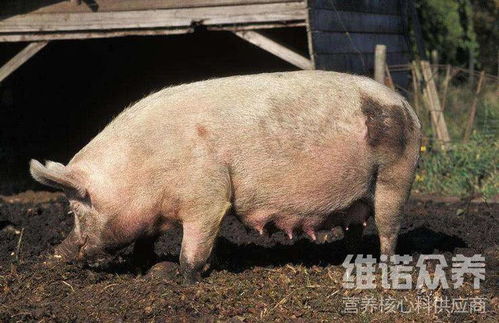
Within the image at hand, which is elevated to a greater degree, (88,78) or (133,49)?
(133,49)

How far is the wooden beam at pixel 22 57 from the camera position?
9.23 metres

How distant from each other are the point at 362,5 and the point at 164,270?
6026mm

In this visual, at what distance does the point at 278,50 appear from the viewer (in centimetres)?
830

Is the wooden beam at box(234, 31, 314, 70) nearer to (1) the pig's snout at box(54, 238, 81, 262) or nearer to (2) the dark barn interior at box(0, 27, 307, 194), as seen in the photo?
(2) the dark barn interior at box(0, 27, 307, 194)

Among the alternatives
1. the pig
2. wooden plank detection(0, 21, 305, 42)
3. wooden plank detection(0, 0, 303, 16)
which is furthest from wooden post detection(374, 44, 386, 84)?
the pig

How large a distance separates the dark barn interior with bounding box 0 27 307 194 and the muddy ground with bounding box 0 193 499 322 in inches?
214

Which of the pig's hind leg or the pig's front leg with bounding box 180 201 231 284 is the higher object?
the pig's front leg with bounding box 180 201 231 284

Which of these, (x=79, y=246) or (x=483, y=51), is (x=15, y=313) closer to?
(x=79, y=246)

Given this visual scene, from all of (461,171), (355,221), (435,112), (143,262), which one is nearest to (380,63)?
(435,112)

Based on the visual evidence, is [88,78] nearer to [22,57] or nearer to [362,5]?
[22,57]

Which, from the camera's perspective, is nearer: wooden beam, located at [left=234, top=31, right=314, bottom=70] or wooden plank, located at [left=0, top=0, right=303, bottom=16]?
wooden beam, located at [left=234, top=31, right=314, bottom=70]

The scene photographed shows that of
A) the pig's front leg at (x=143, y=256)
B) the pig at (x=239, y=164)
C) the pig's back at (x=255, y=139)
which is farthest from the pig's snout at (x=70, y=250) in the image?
the pig's back at (x=255, y=139)

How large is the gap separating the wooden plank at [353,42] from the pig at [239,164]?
303 centimetres

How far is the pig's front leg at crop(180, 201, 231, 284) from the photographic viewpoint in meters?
4.73
